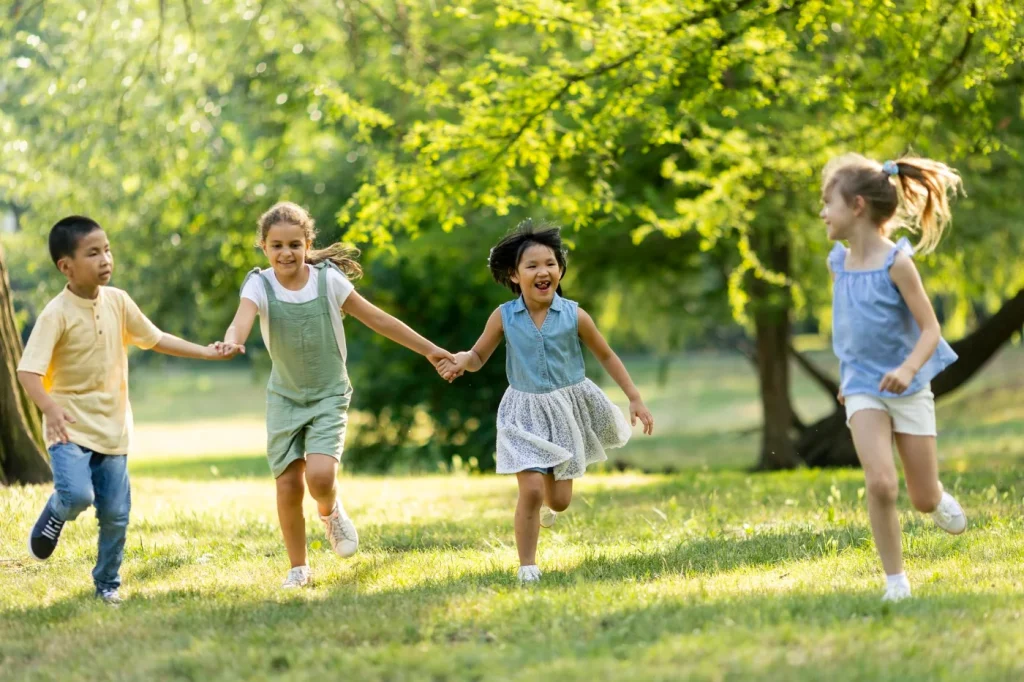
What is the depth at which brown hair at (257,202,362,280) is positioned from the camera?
19.0ft

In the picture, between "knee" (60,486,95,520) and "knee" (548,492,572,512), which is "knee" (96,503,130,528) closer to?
"knee" (60,486,95,520)

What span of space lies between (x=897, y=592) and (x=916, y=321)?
Answer: 111 cm

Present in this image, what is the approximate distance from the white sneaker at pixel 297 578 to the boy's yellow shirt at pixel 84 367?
3.19 feet

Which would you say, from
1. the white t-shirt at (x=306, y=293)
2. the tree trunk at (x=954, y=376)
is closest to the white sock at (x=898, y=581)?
the white t-shirt at (x=306, y=293)

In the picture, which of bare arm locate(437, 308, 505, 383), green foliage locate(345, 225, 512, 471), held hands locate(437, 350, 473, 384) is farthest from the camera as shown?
green foliage locate(345, 225, 512, 471)

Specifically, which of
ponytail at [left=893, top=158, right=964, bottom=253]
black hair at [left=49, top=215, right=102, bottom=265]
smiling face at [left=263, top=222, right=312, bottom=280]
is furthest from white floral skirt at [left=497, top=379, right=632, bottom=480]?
black hair at [left=49, top=215, right=102, bottom=265]

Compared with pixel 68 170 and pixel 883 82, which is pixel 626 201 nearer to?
pixel 883 82

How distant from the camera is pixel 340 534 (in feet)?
19.4

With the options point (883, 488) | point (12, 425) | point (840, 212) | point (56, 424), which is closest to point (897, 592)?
point (883, 488)

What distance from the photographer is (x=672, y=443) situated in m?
26.9

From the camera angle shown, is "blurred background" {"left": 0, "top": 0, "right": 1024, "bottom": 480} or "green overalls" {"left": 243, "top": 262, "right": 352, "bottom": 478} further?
"blurred background" {"left": 0, "top": 0, "right": 1024, "bottom": 480}

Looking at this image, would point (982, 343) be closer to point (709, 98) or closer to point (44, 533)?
point (709, 98)

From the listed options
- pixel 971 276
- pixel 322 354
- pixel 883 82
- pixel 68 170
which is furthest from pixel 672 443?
pixel 322 354

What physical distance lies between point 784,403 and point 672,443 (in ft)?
31.7
